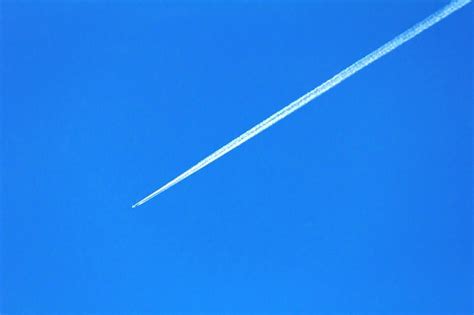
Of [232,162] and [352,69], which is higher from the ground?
[352,69]

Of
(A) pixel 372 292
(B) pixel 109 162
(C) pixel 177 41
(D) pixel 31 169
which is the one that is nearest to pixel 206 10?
(C) pixel 177 41

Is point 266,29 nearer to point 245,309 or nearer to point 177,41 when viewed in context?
point 177,41

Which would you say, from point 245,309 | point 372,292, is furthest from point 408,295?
point 245,309

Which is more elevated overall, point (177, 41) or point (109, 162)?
point (177, 41)

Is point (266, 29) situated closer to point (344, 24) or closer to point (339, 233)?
point (344, 24)

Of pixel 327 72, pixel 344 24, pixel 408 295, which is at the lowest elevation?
pixel 408 295

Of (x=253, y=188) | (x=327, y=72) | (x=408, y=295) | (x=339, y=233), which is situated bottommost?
(x=408, y=295)
